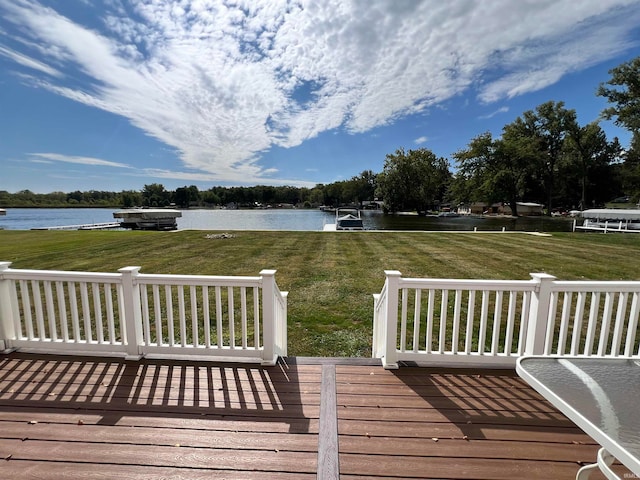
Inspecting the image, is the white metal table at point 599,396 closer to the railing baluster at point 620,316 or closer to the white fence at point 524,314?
the white fence at point 524,314

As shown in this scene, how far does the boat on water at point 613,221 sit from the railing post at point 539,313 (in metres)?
24.5

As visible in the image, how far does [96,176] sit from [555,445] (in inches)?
3485

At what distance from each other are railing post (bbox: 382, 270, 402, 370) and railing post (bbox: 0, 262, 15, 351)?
147 inches

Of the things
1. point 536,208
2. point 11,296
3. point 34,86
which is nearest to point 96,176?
point 34,86

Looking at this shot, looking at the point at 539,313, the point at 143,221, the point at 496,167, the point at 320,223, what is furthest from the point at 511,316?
the point at 496,167

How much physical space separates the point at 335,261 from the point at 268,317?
20.8 ft

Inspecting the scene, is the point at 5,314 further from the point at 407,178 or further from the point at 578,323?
the point at 407,178

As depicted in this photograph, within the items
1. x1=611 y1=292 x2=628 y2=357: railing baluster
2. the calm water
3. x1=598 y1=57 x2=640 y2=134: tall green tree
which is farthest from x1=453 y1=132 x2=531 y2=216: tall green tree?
x1=611 y1=292 x2=628 y2=357: railing baluster

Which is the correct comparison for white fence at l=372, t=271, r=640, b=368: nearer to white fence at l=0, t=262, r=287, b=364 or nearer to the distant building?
white fence at l=0, t=262, r=287, b=364

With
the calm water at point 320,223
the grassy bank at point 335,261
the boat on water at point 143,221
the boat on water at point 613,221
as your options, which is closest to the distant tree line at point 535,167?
the calm water at point 320,223

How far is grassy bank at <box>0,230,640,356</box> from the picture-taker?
4922 mm

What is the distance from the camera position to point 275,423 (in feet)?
6.77

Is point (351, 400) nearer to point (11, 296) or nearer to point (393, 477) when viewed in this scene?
point (393, 477)

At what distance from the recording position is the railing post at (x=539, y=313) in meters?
2.60
